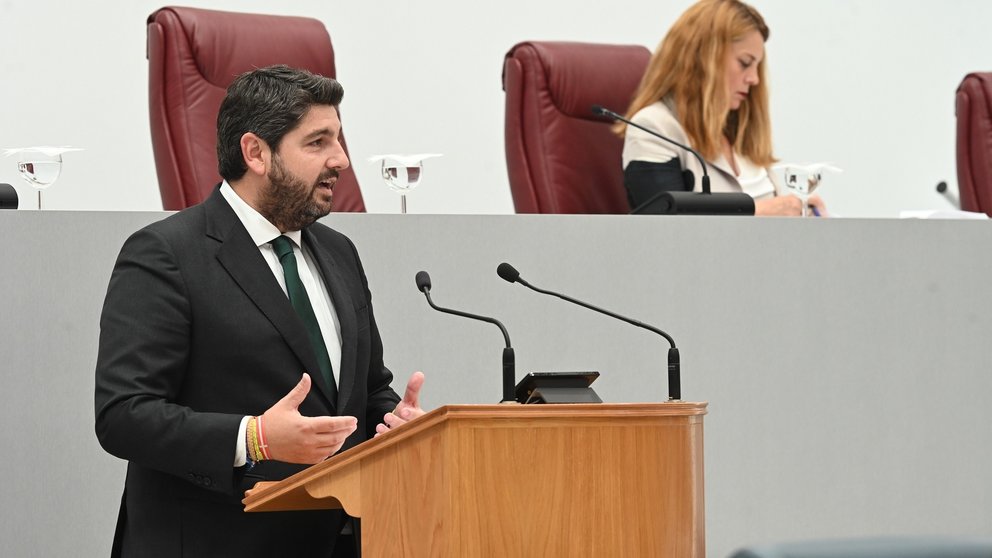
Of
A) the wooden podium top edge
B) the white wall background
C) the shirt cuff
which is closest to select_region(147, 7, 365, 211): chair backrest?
the white wall background

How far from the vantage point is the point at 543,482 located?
5.02 ft

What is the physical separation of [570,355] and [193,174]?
104cm

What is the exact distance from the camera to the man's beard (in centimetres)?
205

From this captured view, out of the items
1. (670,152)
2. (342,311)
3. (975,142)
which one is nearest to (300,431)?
A: (342,311)

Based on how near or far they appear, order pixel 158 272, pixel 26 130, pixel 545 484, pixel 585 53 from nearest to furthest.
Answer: pixel 545 484 < pixel 158 272 < pixel 585 53 < pixel 26 130

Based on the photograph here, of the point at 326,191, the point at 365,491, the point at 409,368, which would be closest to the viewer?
the point at 365,491

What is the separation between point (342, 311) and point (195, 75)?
4.71 feet

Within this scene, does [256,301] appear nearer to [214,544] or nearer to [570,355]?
[214,544]

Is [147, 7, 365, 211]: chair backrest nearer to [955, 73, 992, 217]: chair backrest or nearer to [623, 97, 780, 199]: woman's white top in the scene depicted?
[623, 97, 780, 199]: woman's white top

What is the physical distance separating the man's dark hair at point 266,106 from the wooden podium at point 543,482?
2.12 ft

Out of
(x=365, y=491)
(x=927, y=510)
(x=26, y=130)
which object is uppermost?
(x=26, y=130)

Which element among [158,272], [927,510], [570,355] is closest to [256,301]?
[158,272]

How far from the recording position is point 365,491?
164 centimetres

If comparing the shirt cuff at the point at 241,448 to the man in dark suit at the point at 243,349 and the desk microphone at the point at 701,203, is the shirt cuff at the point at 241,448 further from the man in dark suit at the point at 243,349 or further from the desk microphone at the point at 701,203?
the desk microphone at the point at 701,203
